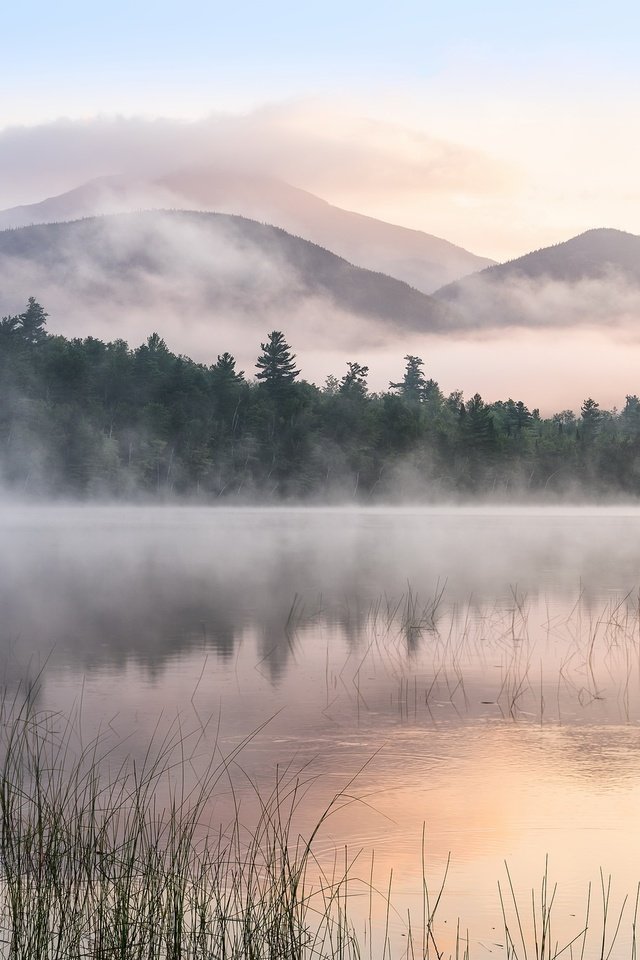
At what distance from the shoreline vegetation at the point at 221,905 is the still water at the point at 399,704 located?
0.24ft

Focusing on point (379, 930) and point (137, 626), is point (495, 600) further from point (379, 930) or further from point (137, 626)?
point (379, 930)

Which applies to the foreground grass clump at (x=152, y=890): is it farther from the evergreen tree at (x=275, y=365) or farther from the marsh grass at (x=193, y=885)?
the evergreen tree at (x=275, y=365)

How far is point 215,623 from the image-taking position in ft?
78.5

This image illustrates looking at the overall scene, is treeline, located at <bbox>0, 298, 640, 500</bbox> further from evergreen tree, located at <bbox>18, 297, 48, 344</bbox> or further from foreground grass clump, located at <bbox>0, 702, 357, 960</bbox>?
foreground grass clump, located at <bbox>0, 702, 357, 960</bbox>

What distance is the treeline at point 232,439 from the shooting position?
107m

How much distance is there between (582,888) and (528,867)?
1.78ft

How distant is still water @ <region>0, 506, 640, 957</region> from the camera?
8891 millimetres

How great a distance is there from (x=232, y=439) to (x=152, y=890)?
111946mm

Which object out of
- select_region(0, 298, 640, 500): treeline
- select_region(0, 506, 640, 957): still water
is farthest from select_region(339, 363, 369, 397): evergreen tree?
select_region(0, 506, 640, 957): still water

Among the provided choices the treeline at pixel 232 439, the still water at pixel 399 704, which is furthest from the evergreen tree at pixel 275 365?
the still water at pixel 399 704

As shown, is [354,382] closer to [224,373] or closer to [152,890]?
[224,373]

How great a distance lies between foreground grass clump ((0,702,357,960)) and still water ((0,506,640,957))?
17.5 inches

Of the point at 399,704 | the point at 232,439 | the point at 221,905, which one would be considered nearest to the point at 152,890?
the point at 221,905

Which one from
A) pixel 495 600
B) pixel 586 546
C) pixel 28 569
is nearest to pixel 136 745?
pixel 495 600
